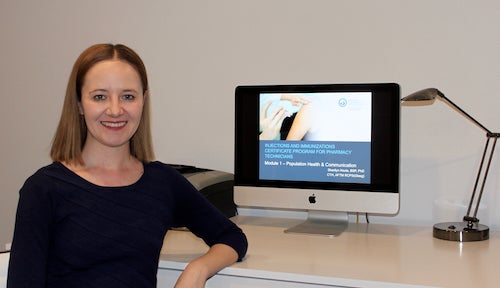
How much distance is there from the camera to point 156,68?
2521 mm

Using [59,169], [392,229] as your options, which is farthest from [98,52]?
[392,229]

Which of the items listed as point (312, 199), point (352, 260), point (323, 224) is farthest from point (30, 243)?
point (323, 224)

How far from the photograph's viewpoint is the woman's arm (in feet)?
4.90

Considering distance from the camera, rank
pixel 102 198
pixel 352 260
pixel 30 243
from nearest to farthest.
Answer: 1. pixel 30 243
2. pixel 102 198
3. pixel 352 260

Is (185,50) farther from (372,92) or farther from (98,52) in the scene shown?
(98,52)

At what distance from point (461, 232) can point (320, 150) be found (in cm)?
49

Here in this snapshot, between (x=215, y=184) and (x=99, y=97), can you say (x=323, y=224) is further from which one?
(x=99, y=97)

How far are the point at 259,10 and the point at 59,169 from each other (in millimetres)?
1147

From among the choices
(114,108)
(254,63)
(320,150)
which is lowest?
(320,150)

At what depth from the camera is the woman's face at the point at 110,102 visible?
145 centimetres

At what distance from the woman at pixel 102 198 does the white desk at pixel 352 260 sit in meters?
0.10

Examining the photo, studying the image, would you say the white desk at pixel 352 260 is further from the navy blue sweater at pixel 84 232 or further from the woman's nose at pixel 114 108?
the woman's nose at pixel 114 108

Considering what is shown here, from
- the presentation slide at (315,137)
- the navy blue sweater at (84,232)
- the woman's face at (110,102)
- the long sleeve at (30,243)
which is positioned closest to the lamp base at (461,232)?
the presentation slide at (315,137)

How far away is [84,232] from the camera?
1396 millimetres
